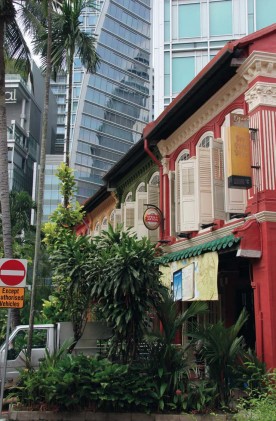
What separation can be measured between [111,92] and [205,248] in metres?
92.9

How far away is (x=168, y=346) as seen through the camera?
9867 millimetres

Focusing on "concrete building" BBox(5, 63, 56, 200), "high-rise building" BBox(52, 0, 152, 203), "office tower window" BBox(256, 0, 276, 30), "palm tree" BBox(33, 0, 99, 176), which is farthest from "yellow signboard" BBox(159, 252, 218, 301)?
"high-rise building" BBox(52, 0, 152, 203)

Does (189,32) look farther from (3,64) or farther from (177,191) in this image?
(177,191)

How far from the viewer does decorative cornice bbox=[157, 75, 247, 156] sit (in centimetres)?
1195

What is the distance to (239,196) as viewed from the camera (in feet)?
37.1

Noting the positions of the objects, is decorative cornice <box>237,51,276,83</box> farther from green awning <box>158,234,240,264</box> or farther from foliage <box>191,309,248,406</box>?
foliage <box>191,309,248,406</box>

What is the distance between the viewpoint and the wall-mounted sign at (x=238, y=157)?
34.4 ft

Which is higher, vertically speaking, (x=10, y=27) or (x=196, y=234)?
(x=10, y=27)

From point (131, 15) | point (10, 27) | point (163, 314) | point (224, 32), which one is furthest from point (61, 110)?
point (163, 314)

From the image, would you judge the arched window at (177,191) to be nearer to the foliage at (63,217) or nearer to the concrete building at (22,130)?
the foliage at (63,217)

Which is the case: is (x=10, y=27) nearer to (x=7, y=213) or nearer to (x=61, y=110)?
(x=7, y=213)

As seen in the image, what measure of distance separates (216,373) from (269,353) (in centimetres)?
116

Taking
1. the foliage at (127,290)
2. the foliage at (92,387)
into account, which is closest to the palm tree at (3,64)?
the foliage at (127,290)

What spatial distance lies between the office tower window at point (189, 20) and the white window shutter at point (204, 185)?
27219mm
